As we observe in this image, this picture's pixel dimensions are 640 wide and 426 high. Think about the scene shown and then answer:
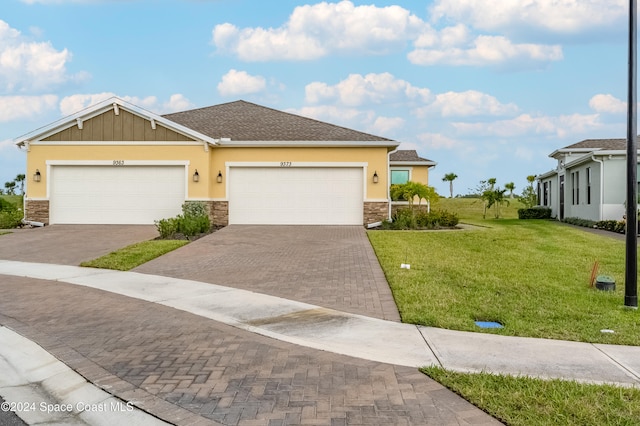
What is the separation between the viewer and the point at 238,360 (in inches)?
217

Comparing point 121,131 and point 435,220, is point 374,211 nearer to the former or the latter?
point 435,220

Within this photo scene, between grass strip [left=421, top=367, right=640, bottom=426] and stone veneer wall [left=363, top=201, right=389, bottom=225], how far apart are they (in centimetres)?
1683

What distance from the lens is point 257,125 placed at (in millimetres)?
24234

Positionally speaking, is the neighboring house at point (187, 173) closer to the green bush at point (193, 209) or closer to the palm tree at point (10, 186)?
the green bush at point (193, 209)

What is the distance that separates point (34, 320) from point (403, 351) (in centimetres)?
530

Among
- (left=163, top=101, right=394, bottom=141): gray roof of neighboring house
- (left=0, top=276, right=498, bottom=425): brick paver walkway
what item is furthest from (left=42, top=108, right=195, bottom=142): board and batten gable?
(left=0, top=276, right=498, bottom=425): brick paver walkway

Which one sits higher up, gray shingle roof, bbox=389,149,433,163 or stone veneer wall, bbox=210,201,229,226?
gray shingle roof, bbox=389,149,433,163

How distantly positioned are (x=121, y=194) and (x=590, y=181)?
73.5ft

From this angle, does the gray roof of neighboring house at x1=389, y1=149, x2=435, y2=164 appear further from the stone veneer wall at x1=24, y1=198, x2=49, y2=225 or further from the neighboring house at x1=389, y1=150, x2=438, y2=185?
the stone veneer wall at x1=24, y1=198, x2=49, y2=225

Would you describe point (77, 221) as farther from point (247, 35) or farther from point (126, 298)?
point (126, 298)

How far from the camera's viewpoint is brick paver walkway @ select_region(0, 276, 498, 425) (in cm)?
418

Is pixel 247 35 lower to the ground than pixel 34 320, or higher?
higher

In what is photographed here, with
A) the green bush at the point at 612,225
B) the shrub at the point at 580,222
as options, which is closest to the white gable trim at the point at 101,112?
the green bush at the point at 612,225

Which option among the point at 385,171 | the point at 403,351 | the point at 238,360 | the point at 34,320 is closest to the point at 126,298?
the point at 34,320
